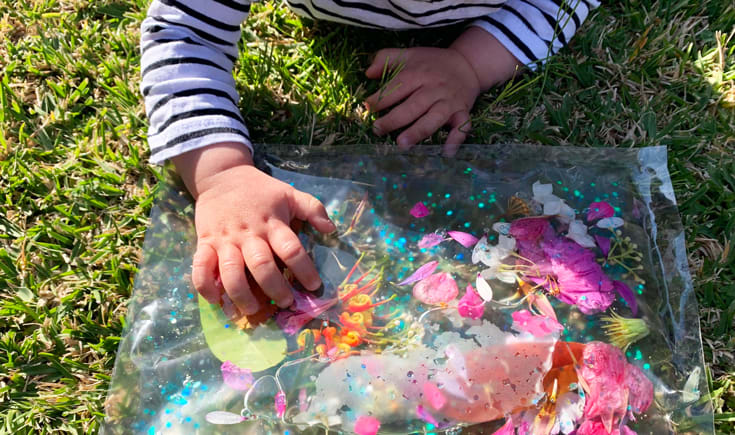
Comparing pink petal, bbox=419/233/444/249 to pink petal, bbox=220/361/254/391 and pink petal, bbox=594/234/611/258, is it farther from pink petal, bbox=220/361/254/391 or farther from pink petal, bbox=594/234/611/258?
pink petal, bbox=220/361/254/391

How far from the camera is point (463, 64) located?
1.39 meters

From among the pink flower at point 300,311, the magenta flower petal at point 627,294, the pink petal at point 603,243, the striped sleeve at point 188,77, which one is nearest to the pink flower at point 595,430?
the magenta flower petal at point 627,294

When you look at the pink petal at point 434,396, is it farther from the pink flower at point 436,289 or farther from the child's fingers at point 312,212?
the child's fingers at point 312,212

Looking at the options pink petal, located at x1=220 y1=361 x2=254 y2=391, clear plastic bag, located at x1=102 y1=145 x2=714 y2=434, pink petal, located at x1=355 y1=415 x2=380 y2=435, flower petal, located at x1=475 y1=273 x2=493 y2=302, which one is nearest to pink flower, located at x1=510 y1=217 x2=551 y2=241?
clear plastic bag, located at x1=102 y1=145 x2=714 y2=434

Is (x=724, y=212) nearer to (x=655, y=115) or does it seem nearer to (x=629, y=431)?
(x=655, y=115)

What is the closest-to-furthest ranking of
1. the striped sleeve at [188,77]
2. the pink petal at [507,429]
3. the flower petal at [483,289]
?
the pink petal at [507,429]
the flower petal at [483,289]
the striped sleeve at [188,77]

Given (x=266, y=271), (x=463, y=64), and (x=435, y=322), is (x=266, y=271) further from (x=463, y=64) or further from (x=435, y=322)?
(x=463, y=64)

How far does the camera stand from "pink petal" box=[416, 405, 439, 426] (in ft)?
3.32

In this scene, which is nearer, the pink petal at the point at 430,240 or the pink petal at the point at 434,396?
the pink petal at the point at 434,396

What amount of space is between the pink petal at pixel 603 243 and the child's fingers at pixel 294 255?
54 centimetres

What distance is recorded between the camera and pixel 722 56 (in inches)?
58.0

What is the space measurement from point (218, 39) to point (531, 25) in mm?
721

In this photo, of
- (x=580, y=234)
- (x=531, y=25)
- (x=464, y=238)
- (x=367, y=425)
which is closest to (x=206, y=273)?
(x=367, y=425)

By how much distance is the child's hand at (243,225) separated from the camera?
1079 millimetres
